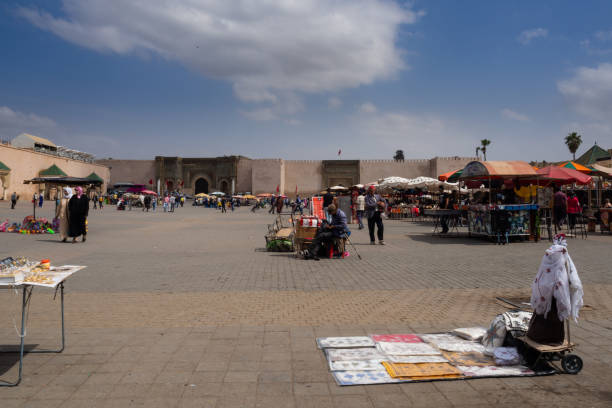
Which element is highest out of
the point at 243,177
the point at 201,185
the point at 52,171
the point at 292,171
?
the point at 292,171

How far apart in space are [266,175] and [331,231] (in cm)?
5244

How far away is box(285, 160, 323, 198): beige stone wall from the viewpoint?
61.2 metres

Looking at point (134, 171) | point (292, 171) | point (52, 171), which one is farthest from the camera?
point (134, 171)

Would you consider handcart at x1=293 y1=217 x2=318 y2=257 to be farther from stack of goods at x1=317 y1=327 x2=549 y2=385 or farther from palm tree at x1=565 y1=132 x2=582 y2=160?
palm tree at x1=565 y1=132 x2=582 y2=160

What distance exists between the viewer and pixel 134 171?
6556cm

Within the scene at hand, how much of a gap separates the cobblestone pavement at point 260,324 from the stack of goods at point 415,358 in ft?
0.38

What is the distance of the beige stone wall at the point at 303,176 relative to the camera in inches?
2410

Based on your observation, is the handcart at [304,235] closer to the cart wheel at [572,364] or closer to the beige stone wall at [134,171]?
the cart wheel at [572,364]

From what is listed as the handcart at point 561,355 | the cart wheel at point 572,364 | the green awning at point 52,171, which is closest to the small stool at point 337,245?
the handcart at point 561,355

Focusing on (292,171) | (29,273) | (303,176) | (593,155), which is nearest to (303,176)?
(303,176)

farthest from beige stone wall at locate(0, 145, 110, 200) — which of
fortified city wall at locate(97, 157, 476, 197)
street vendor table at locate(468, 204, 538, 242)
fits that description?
street vendor table at locate(468, 204, 538, 242)

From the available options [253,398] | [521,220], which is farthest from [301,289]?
[521,220]

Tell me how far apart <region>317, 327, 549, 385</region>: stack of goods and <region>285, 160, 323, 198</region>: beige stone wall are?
188 feet

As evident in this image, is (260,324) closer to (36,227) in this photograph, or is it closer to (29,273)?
(29,273)
